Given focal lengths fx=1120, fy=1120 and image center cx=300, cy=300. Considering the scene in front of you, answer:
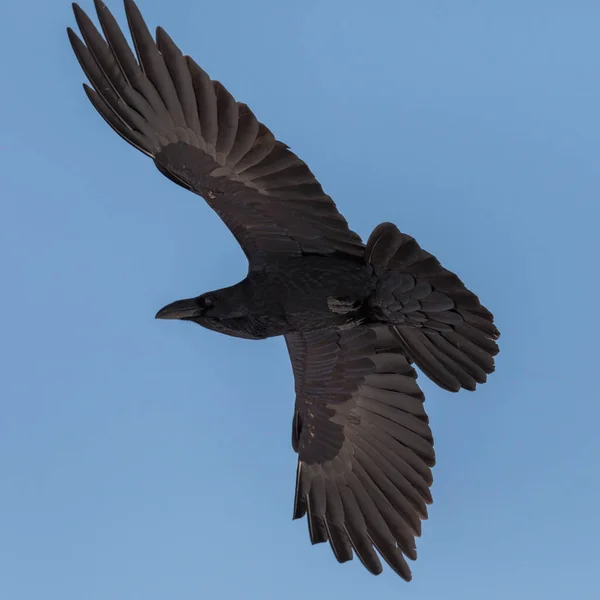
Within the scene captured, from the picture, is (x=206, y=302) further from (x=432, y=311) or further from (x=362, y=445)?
(x=362, y=445)

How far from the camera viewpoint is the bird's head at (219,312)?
27.7 feet

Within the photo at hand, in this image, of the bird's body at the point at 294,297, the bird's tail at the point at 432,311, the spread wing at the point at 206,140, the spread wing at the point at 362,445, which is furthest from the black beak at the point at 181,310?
the bird's tail at the point at 432,311

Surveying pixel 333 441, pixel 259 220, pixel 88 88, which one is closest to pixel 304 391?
pixel 333 441

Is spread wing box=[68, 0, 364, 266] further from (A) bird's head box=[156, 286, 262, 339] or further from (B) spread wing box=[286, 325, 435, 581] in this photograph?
(B) spread wing box=[286, 325, 435, 581]

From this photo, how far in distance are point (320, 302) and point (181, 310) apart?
1074 mm

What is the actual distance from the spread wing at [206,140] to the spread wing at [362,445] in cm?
110

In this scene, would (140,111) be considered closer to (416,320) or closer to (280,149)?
(280,149)

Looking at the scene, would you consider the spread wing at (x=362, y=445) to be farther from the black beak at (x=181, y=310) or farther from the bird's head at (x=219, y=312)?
the black beak at (x=181, y=310)

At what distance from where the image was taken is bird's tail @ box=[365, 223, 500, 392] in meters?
7.82

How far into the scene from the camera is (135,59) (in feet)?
25.3

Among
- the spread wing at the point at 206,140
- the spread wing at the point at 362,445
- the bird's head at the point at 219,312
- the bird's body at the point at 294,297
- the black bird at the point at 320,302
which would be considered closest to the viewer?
the spread wing at the point at 206,140

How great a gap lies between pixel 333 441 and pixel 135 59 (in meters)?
3.71

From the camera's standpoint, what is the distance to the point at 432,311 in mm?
8062

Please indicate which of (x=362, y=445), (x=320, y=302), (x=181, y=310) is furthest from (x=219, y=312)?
(x=362, y=445)
